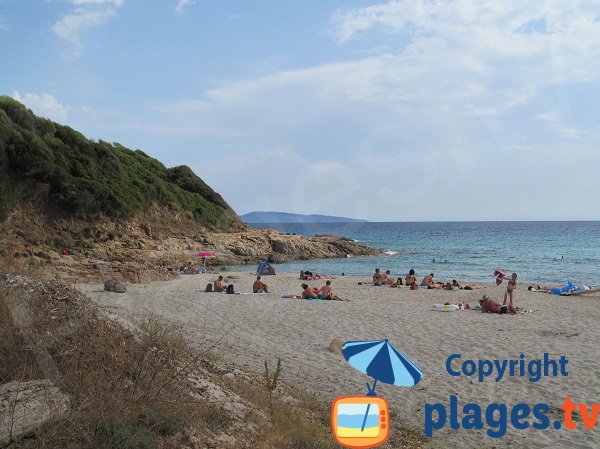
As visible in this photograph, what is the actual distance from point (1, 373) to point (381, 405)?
12.0 ft

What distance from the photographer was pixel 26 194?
32906 mm

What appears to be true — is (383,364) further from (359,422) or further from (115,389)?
(115,389)

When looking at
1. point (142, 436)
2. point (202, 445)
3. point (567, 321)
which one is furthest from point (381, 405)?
point (567, 321)

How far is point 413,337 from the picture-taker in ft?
39.6

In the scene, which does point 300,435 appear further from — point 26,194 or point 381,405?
point 26,194

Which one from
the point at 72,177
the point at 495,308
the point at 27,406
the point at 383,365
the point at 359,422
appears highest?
the point at 72,177

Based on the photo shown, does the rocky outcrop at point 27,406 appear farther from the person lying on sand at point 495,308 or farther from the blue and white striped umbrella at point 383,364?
the person lying on sand at point 495,308

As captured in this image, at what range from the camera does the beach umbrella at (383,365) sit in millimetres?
5043

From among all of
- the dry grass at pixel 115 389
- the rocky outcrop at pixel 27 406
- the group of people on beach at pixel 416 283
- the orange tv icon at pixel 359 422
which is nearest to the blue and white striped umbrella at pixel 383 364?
the orange tv icon at pixel 359 422

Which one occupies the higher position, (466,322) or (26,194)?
(26,194)

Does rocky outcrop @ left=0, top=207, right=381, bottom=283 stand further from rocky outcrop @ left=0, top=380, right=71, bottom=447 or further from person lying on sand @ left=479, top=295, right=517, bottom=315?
rocky outcrop @ left=0, top=380, right=71, bottom=447

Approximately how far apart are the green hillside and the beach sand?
657 inches

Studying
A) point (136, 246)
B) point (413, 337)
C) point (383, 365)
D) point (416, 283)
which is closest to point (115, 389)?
point (383, 365)

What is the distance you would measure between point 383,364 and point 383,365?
0.5 inches
